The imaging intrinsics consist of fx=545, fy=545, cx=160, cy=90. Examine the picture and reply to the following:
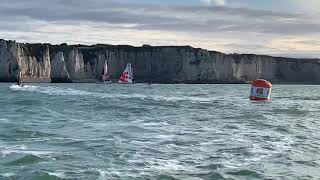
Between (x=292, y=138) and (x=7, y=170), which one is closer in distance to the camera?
(x=7, y=170)

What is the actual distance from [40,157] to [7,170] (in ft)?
5.78

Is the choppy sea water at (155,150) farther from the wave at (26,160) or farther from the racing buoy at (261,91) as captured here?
the racing buoy at (261,91)

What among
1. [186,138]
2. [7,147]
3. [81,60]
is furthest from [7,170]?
[81,60]

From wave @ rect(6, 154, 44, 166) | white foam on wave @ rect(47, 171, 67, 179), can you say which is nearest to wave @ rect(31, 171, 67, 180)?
white foam on wave @ rect(47, 171, 67, 179)

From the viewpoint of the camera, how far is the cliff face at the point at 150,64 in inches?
4865

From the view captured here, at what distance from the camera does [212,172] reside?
42.0 ft

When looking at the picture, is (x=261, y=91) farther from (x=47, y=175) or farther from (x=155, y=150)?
(x=47, y=175)

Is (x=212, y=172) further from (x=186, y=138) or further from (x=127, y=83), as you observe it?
(x=127, y=83)

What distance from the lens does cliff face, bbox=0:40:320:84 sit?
124 metres

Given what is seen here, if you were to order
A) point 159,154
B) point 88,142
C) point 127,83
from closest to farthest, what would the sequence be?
point 159,154 < point 88,142 < point 127,83

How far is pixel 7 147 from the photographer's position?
1585 centimetres

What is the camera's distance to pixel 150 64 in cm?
15788

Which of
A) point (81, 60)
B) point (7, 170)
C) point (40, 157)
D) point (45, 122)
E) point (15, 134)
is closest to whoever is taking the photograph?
point (7, 170)

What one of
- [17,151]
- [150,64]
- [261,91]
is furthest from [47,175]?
[150,64]
